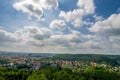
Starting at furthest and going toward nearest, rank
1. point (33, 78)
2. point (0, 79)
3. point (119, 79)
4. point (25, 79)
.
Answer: point (119, 79) < point (25, 79) < point (33, 78) < point (0, 79)

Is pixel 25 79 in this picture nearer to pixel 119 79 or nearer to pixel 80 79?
pixel 80 79

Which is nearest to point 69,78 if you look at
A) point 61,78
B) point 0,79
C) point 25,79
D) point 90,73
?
point 61,78

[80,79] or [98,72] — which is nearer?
[80,79]

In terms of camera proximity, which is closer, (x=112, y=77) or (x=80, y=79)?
(x=80, y=79)

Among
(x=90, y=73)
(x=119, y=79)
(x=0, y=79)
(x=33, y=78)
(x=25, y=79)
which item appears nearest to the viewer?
(x=0, y=79)

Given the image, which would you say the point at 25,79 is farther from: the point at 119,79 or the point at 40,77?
the point at 119,79

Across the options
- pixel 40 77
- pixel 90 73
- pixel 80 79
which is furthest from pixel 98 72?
pixel 40 77

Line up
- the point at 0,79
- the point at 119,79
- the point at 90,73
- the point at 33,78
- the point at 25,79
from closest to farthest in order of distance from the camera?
1. the point at 0,79
2. the point at 33,78
3. the point at 25,79
4. the point at 119,79
5. the point at 90,73
